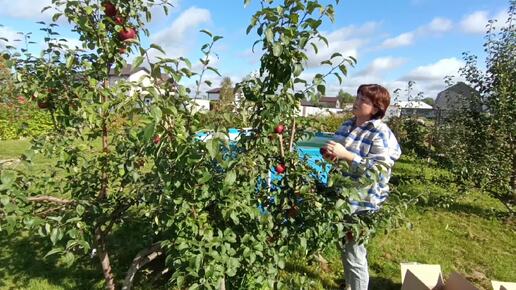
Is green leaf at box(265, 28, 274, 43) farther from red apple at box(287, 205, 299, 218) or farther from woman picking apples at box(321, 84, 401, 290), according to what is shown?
red apple at box(287, 205, 299, 218)

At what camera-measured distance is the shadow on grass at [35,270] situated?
3.22 m

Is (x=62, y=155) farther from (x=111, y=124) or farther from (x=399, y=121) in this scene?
(x=399, y=121)

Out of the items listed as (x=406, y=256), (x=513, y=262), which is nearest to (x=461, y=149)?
(x=513, y=262)

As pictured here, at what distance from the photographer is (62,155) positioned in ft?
7.33

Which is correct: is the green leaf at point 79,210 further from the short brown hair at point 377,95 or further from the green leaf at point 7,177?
the short brown hair at point 377,95

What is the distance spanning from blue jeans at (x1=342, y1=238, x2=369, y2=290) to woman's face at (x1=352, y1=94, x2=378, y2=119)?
0.84 metres

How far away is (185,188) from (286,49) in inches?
33.8

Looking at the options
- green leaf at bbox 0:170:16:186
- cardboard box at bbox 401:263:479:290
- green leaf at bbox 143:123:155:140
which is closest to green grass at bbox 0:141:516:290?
cardboard box at bbox 401:263:479:290

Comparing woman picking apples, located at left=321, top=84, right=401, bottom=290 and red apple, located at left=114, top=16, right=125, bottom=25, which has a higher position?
red apple, located at left=114, top=16, right=125, bottom=25

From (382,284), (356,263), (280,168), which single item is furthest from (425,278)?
(280,168)

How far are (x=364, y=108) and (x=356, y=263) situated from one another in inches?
41.2

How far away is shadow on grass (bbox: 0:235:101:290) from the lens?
3223 mm

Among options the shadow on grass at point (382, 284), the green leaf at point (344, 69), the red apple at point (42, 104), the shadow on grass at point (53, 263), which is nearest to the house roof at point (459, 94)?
the shadow on grass at point (382, 284)

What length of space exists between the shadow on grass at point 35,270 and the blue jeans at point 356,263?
6.34 feet
